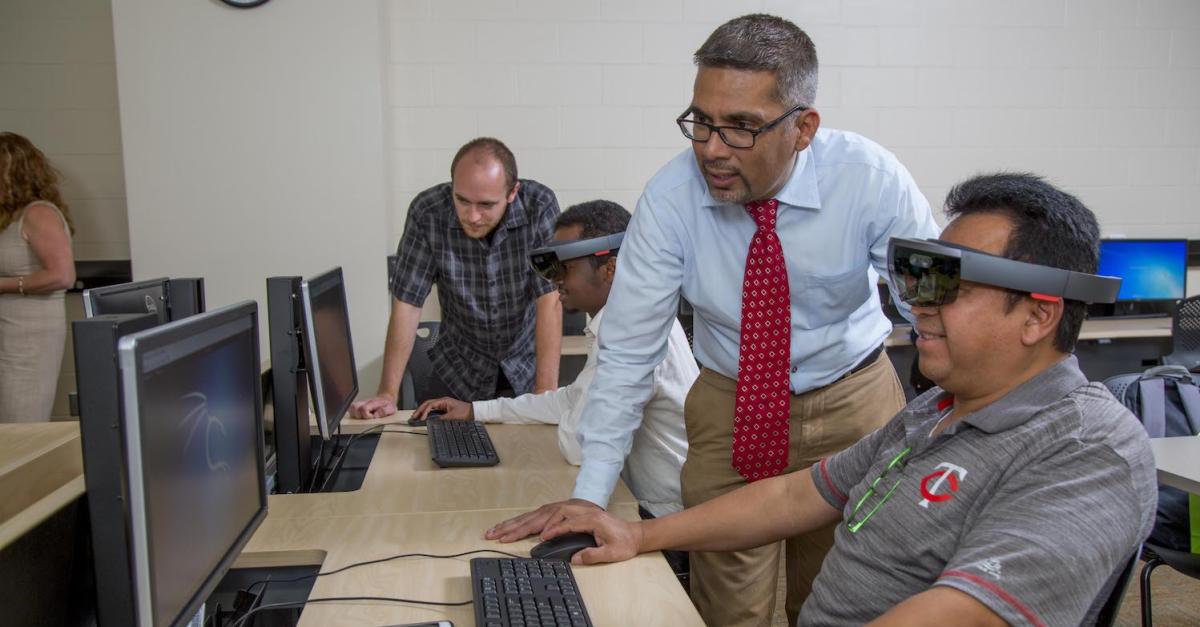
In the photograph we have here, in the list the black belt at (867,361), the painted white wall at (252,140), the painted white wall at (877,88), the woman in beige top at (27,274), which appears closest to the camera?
the black belt at (867,361)

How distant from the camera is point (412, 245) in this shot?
9.52 ft

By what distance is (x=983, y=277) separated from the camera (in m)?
1.07

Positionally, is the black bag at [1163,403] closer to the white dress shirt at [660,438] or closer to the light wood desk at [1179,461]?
the light wood desk at [1179,461]

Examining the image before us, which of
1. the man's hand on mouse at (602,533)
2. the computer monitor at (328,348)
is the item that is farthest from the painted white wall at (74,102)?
the man's hand on mouse at (602,533)

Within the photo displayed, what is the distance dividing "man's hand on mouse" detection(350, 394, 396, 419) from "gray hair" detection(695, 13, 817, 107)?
4.57ft

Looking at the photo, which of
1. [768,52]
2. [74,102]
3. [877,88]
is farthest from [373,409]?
[877,88]

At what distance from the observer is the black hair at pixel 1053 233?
1073mm

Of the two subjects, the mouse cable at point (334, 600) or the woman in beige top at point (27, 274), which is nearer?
the mouse cable at point (334, 600)

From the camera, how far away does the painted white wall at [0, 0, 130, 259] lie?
3982 mm

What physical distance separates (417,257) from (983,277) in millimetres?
2108

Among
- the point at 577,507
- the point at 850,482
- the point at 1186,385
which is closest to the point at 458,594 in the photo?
the point at 577,507

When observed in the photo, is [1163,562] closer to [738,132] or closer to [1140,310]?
[738,132]

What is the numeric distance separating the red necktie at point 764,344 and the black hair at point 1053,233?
637 mm

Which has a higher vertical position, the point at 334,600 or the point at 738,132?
the point at 738,132
